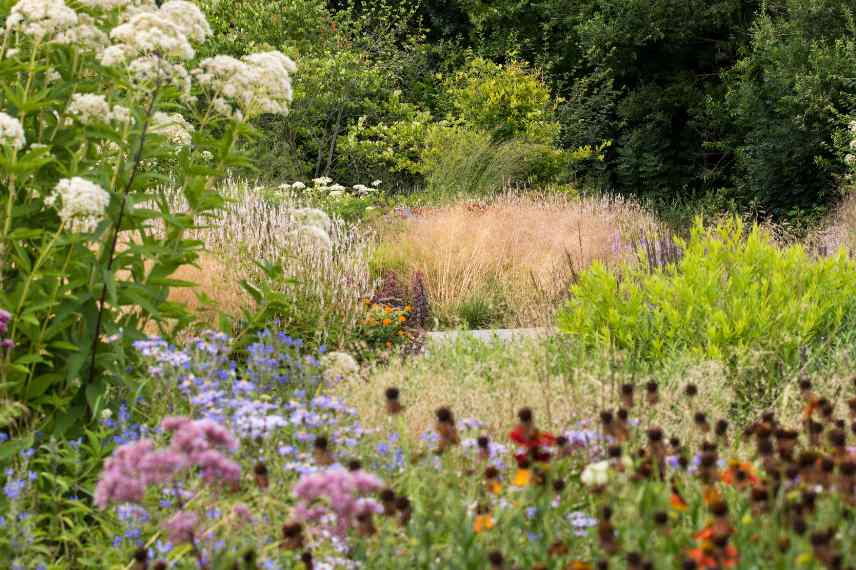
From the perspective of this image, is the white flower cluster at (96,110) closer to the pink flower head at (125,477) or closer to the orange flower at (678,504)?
the pink flower head at (125,477)

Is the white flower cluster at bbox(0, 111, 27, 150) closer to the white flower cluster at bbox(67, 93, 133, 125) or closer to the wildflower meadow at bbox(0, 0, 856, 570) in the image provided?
the wildflower meadow at bbox(0, 0, 856, 570)

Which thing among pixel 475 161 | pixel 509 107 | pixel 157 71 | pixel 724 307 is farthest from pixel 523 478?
pixel 509 107

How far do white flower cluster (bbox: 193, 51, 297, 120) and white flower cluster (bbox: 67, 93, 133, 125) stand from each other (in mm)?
343

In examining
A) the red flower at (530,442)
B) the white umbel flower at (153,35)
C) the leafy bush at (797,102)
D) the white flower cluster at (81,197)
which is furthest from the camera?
the leafy bush at (797,102)

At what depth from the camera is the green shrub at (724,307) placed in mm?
4543

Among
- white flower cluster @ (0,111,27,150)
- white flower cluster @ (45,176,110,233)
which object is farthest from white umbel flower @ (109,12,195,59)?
white flower cluster @ (45,176,110,233)

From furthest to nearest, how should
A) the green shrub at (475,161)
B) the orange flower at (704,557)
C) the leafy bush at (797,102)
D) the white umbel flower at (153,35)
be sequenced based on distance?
1. the leafy bush at (797,102)
2. the green shrub at (475,161)
3. the white umbel flower at (153,35)
4. the orange flower at (704,557)

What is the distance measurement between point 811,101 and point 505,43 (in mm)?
8084

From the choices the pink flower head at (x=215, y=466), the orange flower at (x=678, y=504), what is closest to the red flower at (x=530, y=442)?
the orange flower at (x=678, y=504)

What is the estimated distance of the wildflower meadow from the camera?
203 centimetres

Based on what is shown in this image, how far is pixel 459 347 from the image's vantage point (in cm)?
513

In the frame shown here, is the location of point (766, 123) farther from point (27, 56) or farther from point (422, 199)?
point (27, 56)

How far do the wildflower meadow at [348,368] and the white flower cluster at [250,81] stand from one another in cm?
2

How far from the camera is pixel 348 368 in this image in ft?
12.7
